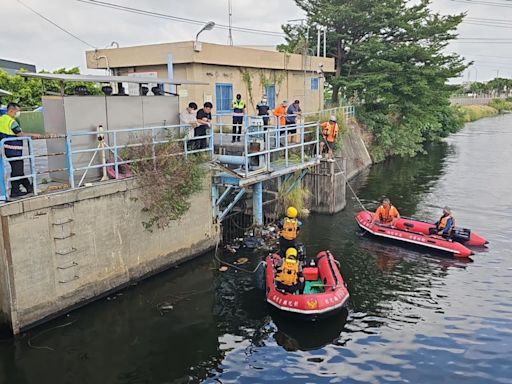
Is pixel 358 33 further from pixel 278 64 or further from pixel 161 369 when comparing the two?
pixel 161 369

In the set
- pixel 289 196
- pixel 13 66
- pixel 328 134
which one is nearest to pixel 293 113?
pixel 328 134

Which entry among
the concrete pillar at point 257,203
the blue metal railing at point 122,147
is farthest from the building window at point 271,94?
the concrete pillar at point 257,203


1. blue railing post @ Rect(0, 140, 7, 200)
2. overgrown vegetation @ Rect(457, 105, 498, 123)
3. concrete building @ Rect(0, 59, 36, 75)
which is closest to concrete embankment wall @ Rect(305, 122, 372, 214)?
blue railing post @ Rect(0, 140, 7, 200)

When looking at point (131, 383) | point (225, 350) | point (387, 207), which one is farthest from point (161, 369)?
point (387, 207)

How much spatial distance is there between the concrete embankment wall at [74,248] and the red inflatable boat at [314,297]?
318 cm

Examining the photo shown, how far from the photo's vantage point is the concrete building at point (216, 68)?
1836 centimetres

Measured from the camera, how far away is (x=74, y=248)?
1033 cm

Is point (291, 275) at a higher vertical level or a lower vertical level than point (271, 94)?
lower

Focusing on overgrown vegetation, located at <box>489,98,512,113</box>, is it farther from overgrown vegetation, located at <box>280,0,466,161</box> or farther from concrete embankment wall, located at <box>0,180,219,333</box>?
concrete embankment wall, located at <box>0,180,219,333</box>

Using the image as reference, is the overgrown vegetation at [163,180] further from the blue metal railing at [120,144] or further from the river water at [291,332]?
the river water at [291,332]

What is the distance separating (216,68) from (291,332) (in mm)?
12350

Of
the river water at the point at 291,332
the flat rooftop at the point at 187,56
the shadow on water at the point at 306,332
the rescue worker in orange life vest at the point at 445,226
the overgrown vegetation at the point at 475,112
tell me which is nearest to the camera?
the river water at the point at 291,332

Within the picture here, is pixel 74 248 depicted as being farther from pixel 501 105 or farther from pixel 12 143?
pixel 501 105

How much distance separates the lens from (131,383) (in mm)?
8266
